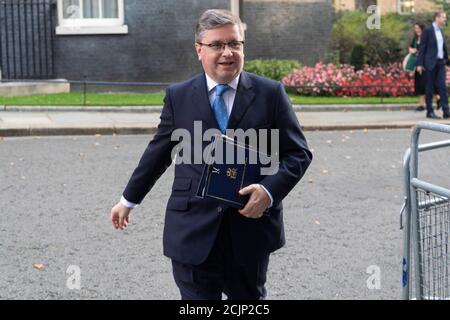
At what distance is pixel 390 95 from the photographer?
19.0 m

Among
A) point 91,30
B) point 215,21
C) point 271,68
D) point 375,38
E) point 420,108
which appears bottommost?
point 420,108

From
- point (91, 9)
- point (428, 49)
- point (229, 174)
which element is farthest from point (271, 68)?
point (229, 174)

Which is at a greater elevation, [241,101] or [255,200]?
[241,101]

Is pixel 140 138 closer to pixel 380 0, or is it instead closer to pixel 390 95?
pixel 390 95

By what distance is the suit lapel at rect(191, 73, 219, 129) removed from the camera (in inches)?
149

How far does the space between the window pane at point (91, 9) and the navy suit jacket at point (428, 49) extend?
8.01 m

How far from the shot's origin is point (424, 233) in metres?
4.44

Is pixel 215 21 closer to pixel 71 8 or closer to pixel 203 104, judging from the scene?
pixel 203 104

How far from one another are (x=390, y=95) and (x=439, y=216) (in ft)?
48.9

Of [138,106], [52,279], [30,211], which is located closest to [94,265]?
[52,279]

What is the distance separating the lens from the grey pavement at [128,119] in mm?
13898

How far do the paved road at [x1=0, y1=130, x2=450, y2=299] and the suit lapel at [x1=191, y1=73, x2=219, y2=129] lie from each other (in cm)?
224

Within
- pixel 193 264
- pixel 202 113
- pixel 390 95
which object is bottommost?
pixel 390 95

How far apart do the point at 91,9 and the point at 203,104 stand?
55.5 ft
